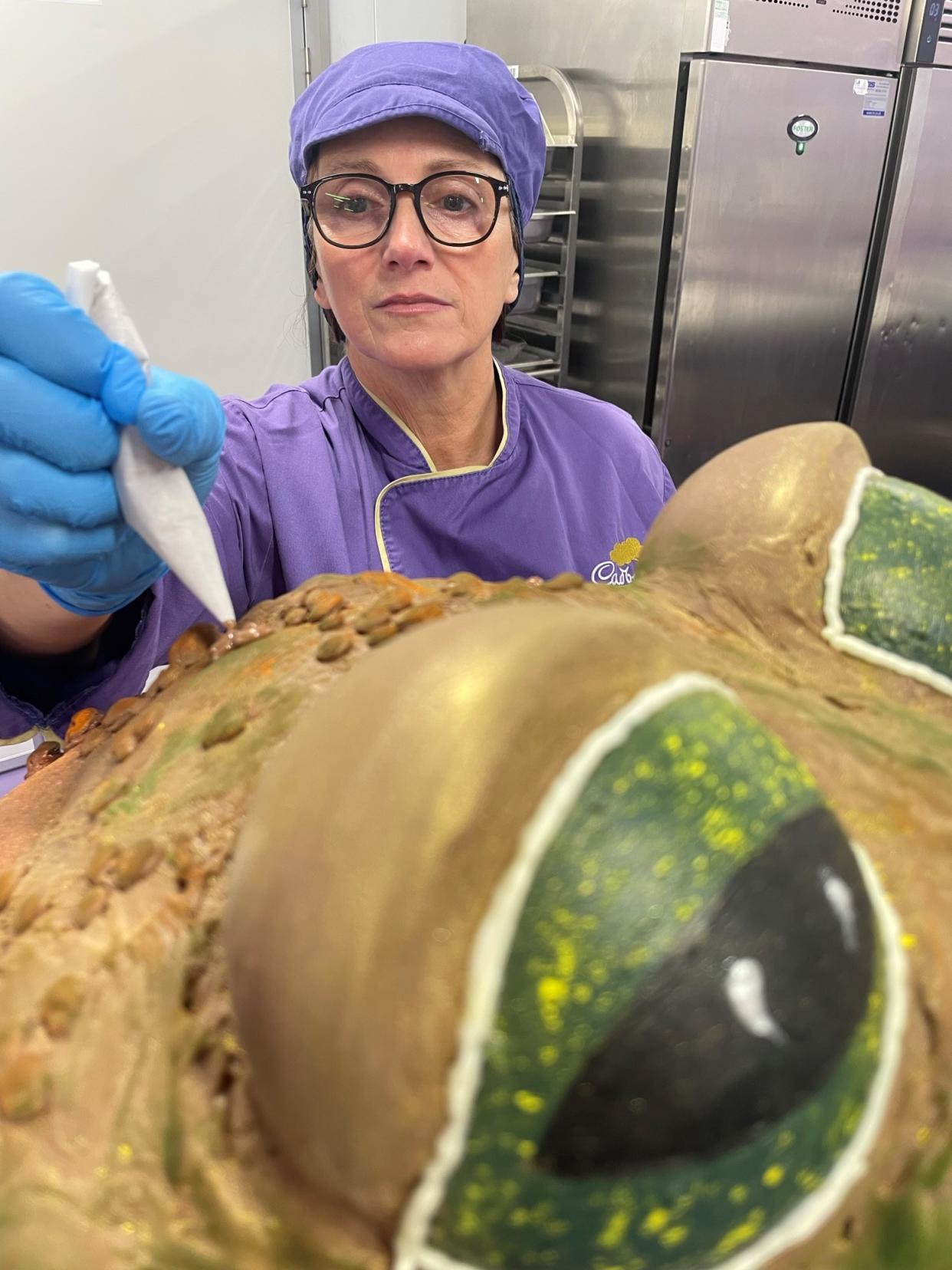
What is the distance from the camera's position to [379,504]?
4.85 ft

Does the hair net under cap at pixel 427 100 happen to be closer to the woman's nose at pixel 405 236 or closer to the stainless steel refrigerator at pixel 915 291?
the woman's nose at pixel 405 236

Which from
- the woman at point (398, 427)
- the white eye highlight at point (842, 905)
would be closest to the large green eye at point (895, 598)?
the white eye highlight at point (842, 905)

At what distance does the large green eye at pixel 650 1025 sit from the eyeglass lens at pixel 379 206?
1.17m

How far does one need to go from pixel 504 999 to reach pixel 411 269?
1.23m

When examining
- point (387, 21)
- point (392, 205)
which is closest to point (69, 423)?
point (392, 205)

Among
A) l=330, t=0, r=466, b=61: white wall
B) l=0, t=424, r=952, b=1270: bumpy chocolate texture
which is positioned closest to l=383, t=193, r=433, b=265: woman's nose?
l=0, t=424, r=952, b=1270: bumpy chocolate texture

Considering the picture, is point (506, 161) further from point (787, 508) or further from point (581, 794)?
point (581, 794)

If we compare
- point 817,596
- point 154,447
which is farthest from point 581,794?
point 154,447

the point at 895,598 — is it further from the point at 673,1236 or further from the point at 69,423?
the point at 69,423

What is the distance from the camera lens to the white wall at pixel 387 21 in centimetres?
296

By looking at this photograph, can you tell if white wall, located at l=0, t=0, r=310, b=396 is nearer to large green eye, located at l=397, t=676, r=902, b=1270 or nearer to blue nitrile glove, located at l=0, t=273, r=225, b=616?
blue nitrile glove, located at l=0, t=273, r=225, b=616

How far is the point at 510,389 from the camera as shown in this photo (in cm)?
171

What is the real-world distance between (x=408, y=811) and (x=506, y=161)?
1320mm

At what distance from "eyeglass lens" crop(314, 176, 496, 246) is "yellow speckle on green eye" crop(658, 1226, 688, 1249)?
1.31 m
